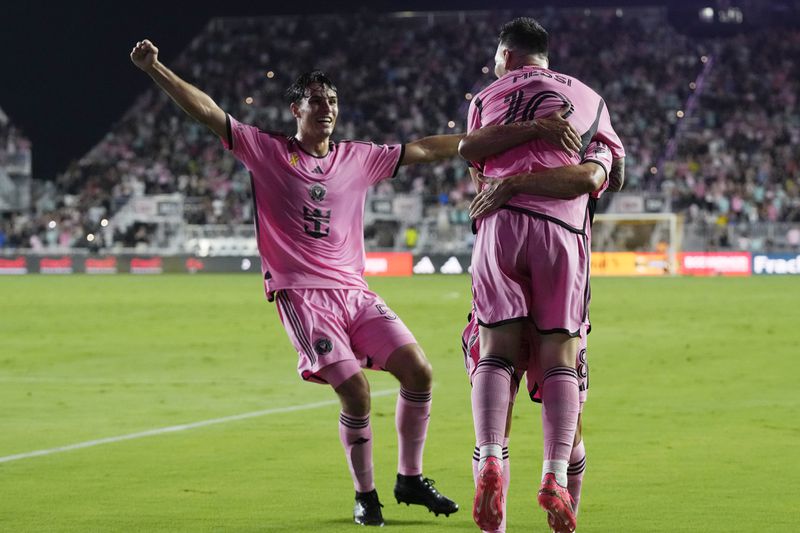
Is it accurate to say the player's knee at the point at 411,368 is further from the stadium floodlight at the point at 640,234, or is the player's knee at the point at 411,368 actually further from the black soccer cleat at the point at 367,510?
the stadium floodlight at the point at 640,234

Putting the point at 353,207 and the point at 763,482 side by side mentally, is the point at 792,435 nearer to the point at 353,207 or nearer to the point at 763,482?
the point at 763,482

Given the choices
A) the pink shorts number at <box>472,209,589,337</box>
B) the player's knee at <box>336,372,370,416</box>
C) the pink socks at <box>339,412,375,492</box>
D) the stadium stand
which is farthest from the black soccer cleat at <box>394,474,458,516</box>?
the stadium stand

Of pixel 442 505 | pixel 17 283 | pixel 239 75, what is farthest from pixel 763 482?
pixel 239 75

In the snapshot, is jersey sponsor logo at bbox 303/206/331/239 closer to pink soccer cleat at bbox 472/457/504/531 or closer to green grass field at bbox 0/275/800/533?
green grass field at bbox 0/275/800/533

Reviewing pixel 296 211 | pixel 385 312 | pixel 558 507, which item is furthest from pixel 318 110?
pixel 558 507

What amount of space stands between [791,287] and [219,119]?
3063 centimetres

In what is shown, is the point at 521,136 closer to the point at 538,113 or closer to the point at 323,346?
the point at 538,113

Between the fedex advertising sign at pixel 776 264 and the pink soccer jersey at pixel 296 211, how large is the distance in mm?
38883

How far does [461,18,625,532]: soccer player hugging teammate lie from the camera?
5.63 meters

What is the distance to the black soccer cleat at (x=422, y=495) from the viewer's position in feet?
22.6

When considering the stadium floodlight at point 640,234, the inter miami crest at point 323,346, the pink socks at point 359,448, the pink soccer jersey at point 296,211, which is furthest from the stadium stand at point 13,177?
the pink socks at point 359,448

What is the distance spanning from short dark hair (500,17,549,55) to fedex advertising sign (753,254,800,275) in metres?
39.8

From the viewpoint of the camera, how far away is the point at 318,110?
7266mm

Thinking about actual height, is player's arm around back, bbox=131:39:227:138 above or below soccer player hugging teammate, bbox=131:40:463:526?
above
